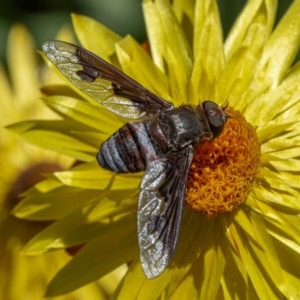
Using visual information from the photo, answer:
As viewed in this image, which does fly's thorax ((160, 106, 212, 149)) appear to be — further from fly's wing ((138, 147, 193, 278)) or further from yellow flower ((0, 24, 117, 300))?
yellow flower ((0, 24, 117, 300))

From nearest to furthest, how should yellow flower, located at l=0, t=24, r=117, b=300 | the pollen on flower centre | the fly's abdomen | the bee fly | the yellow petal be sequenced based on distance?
the bee fly
the fly's abdomen
the pollen on flower centre
the yellow petal
yellow flower, located at l=0, t=24, r=117, b=300

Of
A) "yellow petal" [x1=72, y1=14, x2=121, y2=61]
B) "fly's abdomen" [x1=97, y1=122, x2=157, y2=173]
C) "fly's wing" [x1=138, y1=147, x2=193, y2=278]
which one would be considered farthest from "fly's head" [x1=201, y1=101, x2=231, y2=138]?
"yellow petal" [x1=72, y1=14, x2=121, y2=61]

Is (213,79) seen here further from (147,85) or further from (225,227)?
(225,227)

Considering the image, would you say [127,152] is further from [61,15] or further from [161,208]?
[61,15]

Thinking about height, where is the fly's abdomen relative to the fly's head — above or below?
below

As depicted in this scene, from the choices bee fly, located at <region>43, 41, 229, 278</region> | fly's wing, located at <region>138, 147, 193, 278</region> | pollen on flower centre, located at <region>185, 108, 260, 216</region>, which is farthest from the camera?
pollen on flower centre, located at <region>185, 108, 260, 216</region>

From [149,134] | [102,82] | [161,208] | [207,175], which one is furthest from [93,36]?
[161,208]

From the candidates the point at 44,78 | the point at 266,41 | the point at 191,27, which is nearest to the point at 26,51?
the point at 44,78
